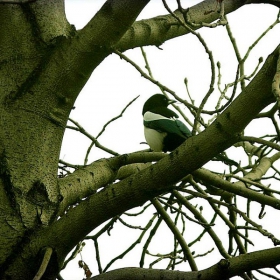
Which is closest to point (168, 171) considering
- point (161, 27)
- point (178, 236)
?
point (178, 236)

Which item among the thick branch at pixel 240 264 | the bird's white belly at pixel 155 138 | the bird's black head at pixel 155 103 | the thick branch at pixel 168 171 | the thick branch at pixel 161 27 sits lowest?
the thick branch at pixel 240 264

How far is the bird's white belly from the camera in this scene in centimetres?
365

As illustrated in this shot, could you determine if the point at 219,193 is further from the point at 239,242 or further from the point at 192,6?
the point at 192,6

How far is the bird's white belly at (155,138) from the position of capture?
3648 millimetres

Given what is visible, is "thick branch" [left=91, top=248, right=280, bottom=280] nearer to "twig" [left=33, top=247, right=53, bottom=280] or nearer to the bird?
"twig" [left=33, top=247, right=53, bottom=280]

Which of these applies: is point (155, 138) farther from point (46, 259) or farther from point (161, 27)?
point (46, 259)

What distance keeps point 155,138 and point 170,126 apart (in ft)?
0.41

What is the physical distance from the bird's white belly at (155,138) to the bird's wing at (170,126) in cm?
3

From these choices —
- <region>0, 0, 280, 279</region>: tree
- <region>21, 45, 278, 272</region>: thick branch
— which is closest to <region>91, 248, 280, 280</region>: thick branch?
<region>0, 0, 280, 279</region>: tree

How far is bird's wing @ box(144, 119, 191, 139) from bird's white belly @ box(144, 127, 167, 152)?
1.0 inches

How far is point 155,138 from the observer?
12.1 feet

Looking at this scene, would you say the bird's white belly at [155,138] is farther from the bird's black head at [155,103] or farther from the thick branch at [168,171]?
the thick branch at [168,171]

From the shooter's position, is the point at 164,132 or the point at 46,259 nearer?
the point at 46,259

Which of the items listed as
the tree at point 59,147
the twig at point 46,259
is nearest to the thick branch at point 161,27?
the tree at point 59,147
